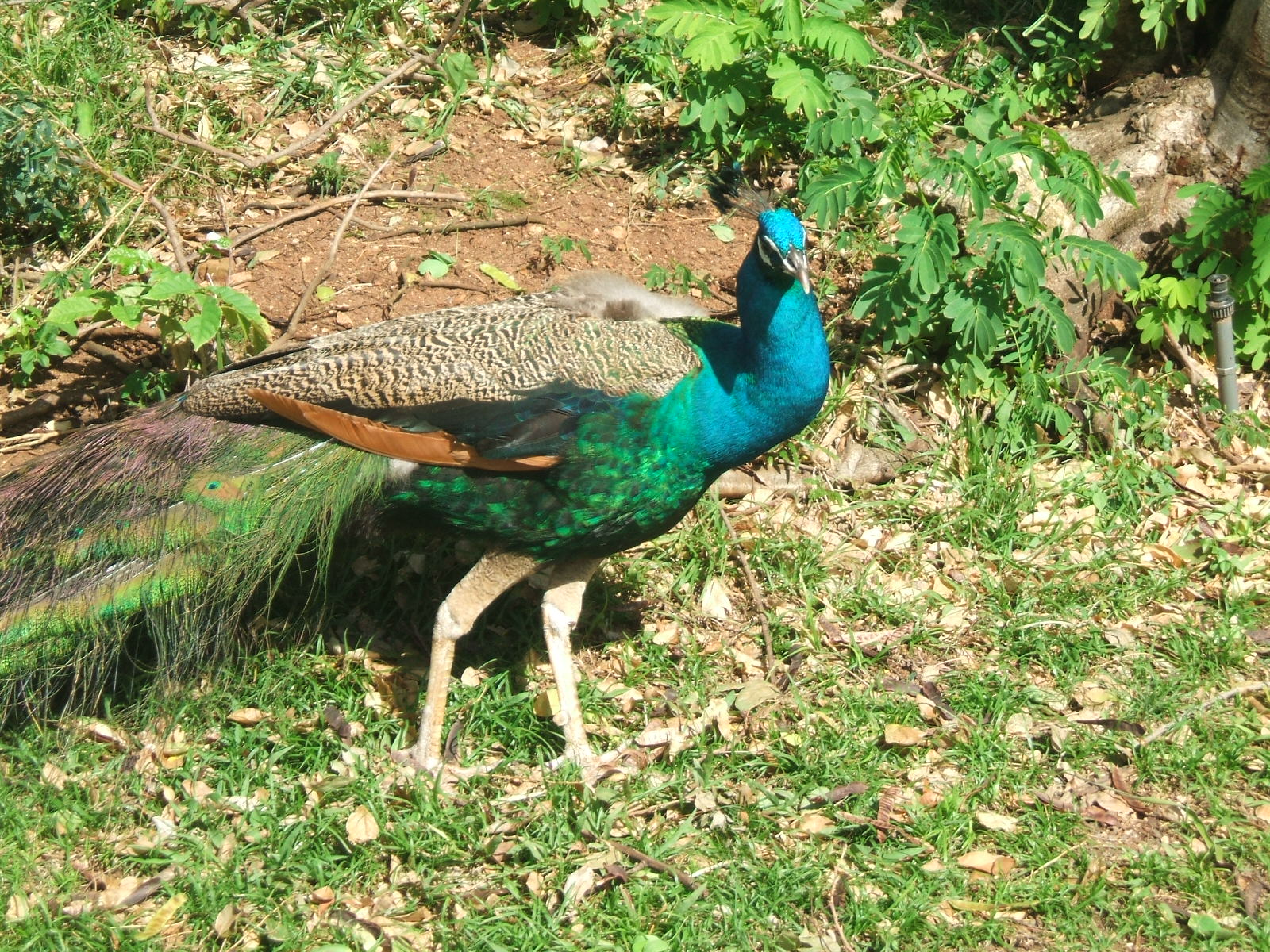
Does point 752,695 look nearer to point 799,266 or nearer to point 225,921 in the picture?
point 799,266

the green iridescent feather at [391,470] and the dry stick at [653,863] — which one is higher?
the green iridescent feather at [391,470]

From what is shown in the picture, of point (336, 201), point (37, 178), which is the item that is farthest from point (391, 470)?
point (37, 178)

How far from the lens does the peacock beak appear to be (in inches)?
110

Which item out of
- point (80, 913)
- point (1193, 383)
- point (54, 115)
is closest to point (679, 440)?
point (80, 913)

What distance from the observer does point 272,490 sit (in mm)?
3068

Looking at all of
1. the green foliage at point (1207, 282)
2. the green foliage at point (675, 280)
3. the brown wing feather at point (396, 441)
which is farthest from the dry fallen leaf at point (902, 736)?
the green foliage at point (1207, 282)

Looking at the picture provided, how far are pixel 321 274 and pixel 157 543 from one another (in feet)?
4.78

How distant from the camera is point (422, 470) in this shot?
304cm

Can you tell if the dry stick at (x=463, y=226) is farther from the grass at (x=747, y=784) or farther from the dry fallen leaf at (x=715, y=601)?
the dry fallen leaf at (x=715, y=601)

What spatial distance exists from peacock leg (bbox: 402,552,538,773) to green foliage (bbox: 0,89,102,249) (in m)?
2.30

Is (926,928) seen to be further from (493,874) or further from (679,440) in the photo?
(679,440)

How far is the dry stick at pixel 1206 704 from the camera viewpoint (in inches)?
127

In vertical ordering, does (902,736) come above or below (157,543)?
below

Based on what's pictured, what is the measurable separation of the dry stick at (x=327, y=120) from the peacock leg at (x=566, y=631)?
7.88 ft
